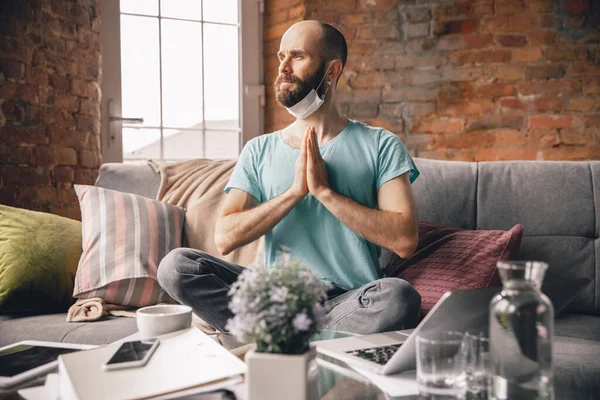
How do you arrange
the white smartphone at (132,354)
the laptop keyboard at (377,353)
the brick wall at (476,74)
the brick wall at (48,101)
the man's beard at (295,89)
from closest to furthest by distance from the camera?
the white smartphone at (132,354) < the laptop keyboard at (377,353) < the man's beard at (295,89) < the brick wall at (48,101) < the brick wall at (476,74)

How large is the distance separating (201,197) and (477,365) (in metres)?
1.57

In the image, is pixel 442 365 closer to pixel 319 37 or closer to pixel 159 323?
pixel 159 323

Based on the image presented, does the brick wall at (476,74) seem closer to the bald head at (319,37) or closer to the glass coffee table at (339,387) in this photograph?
the bald head at (319,37)

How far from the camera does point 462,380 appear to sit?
0.90 m

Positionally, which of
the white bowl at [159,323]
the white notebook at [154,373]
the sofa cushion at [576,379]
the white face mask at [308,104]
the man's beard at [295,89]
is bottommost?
the sofa cushion at [576,379]

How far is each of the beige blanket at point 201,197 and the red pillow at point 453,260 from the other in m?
0.54

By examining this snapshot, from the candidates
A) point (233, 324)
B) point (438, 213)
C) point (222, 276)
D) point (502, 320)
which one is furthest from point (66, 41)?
point (502, 320)

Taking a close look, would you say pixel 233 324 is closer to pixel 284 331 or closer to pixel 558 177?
pixel 284 331

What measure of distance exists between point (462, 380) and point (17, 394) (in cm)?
69

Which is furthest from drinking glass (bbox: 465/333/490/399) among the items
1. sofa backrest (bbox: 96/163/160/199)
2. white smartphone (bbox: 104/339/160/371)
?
sofa backrest (bbox: 96/163/160/199)

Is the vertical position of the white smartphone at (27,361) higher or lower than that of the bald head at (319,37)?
lower

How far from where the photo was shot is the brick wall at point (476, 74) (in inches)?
125

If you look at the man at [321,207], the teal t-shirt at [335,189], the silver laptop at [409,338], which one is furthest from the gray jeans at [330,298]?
the silver laptop at [409,338]

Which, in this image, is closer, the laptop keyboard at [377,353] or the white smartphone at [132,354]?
the white smartphone at [132,354]
